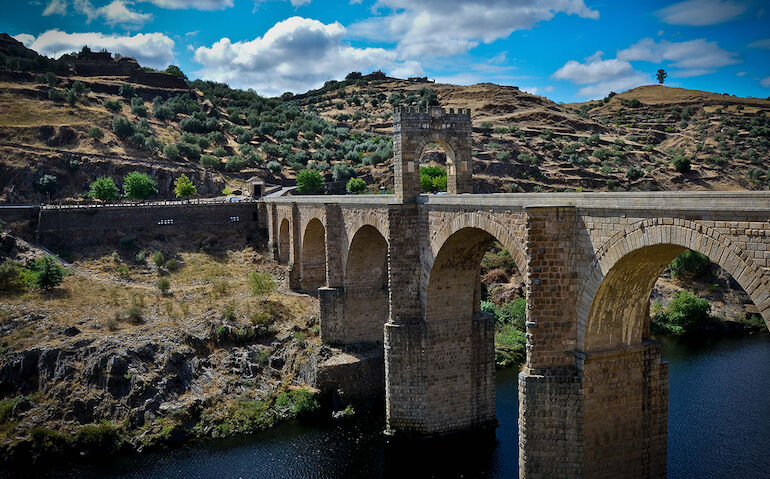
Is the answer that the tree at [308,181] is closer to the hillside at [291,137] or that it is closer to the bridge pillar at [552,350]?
the hillside at [291,137]

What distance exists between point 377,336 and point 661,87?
83486 mm

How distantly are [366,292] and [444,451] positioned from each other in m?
8.41

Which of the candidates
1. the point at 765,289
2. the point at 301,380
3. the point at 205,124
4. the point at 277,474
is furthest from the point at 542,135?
the point at 765,289

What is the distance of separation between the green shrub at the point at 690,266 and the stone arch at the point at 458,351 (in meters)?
20.3

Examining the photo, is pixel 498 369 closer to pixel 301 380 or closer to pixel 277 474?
pixel 301 380

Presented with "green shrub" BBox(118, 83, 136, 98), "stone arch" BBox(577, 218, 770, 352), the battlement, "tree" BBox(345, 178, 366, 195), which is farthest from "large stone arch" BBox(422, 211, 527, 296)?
"green shrub" BBox(118, 83, 136, 98)

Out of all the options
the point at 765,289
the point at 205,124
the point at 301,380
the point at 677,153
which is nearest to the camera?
→ the point at 765,289

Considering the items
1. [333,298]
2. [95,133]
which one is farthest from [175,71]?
[333,298]

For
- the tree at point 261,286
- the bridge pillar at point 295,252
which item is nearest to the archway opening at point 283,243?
the bridge pillar at point 295,252

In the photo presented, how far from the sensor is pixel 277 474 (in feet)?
58.4

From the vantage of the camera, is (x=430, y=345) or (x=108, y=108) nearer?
(x=430, y=345)

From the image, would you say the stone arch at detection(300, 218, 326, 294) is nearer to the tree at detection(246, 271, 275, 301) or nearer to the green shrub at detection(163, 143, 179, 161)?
the tree at detection(246, 271, 275, 301)

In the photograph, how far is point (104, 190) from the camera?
140ft

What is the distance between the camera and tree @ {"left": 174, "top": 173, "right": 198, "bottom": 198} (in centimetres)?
4582
